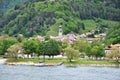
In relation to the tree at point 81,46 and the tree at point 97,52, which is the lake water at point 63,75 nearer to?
the tree at point 97,52

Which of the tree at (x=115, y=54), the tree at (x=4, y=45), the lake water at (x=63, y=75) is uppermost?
the tree at (x=4, y=45)

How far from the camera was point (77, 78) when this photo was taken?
9894cm

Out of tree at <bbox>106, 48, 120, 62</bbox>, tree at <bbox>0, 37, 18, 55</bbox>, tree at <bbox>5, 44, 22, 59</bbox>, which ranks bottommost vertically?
tree at <bbox>106, 48, 120, 62</bbox>

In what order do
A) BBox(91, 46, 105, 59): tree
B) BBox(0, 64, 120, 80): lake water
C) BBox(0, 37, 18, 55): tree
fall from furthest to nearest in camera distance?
BBox(0, 37, 18, 55): tree, BBox(91, 46, 105, 59): tree, BBox(0, 64, 120, 80): lake water

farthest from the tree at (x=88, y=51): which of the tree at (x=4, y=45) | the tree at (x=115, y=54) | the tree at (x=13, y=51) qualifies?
the tree at (x=4, y=45)

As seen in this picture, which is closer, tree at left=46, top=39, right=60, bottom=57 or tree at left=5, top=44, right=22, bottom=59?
tree at left=5, top=44, right=22, bottom=59

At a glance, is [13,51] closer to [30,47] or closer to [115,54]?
[30,47]

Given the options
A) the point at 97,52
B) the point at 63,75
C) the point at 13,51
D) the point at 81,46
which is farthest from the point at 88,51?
the point at 63,75

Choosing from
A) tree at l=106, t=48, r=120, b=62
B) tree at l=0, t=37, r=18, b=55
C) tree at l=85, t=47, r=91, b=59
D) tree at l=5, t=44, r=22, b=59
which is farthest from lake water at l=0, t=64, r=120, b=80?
tree at l=0, t=37, r=18, b=55

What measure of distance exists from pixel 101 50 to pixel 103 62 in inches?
319

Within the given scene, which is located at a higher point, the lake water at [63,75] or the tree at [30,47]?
the tree at [30,47]

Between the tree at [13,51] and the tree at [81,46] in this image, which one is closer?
the tree at [13,51]

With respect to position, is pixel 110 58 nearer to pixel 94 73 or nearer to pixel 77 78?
pixel 94 73

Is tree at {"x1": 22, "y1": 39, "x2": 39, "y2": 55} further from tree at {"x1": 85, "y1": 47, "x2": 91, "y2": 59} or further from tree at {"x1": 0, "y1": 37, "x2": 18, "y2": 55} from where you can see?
tree at {"x1": 85, "y1": 47, "x2": 91, "y2": 59}
